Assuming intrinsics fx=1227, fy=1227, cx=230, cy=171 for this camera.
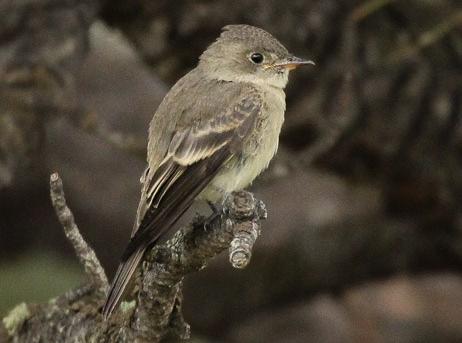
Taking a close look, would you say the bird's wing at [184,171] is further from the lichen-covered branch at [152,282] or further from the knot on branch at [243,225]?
the knot on branch at [243,225]

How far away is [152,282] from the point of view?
4.93 m

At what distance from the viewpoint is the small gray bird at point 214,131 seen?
17.5 ft

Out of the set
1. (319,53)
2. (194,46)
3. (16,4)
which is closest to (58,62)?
(16,4)

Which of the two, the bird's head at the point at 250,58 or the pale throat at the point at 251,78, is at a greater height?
the bird's head at the point at 250,58

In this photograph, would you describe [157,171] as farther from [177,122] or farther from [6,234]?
[6,234]

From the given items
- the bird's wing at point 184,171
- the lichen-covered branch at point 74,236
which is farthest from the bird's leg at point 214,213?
the lichen-covered branch at point 74,236

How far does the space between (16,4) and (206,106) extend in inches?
76.1

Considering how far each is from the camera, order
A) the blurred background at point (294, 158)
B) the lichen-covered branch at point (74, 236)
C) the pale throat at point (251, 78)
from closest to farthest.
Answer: the lichen-covered branch at point (74, 236) → the pale throat at point (251, 78) → the blurred background at point (294, 158)

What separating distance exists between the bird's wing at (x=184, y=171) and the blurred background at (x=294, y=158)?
1.65 m

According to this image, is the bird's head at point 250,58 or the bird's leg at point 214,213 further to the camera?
the bird's head at point 250,58

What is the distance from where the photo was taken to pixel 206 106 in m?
5.86

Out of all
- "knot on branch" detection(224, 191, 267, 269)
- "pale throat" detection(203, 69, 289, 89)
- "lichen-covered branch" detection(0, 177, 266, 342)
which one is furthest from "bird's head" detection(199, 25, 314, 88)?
"knot on branch" detection(224, 191, 267, 269)

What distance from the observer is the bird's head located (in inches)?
249

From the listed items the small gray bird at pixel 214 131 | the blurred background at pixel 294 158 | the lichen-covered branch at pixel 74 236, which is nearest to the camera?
the lichen-covered branch at pixel 74 236
